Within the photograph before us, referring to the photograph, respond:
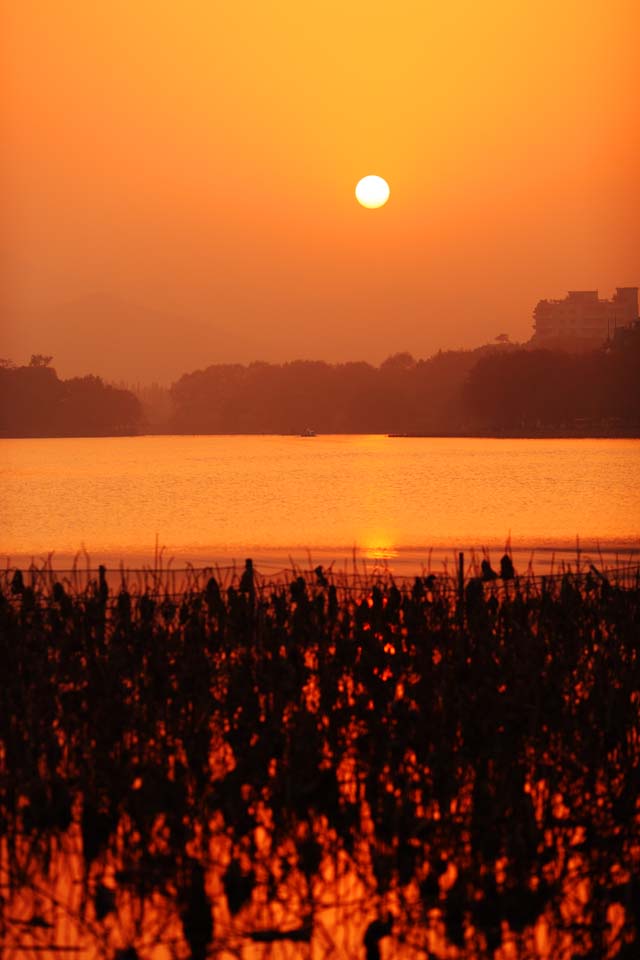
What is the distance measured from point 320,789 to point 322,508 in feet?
196

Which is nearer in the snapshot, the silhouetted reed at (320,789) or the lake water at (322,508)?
the silhouetted reed at (320,789)

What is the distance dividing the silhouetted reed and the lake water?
66.5ft

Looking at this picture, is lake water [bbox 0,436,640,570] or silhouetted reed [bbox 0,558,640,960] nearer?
silhouetted reed [bbox 0,558,640,960]

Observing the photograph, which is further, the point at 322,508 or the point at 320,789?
the point at 322,508

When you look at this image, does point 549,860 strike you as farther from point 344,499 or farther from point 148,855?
point 344,499

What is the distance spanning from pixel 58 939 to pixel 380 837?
2446 millimetres

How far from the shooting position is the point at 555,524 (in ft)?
189

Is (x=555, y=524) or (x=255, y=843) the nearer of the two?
(x=255, y=843)

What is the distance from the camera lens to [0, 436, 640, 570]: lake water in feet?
152

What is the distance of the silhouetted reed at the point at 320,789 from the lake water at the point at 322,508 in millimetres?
20269

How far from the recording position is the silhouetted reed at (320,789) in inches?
353

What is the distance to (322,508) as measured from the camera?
70750 mm

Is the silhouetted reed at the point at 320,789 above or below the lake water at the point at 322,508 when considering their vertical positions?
below

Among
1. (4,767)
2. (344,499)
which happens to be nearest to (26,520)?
(344,499)
